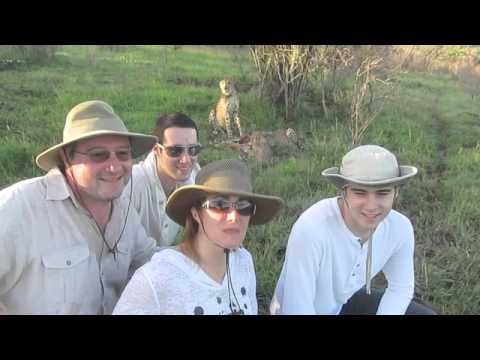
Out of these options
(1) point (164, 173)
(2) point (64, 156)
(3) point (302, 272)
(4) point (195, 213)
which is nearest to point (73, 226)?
(2) point (64, 156)

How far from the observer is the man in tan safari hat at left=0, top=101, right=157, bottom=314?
1.87 metres

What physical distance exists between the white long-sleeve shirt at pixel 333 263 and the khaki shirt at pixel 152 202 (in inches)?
35.7

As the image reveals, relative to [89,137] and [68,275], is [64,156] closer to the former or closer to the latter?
[89,137]

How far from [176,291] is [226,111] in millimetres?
4177

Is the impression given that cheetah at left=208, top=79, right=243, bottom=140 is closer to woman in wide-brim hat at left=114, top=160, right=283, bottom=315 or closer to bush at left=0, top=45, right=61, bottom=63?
bush at left=0, top=45, right=61, bottom=63

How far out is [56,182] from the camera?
1.99 meters

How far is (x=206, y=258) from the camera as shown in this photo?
1827 millimetres

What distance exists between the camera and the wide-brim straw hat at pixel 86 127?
1987 mm

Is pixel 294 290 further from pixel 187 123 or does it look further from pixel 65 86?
pixel 65 86

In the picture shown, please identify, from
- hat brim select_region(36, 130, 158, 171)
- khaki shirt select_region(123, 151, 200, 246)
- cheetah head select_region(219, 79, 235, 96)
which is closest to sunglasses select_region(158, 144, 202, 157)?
khaki shirt select_region(123, 151, 200, 246)

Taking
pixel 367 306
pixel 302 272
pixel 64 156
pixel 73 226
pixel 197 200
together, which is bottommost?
pixel 367 306

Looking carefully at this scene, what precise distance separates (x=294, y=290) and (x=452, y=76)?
514cm

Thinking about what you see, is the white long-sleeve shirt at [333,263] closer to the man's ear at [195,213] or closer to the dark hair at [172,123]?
the man's ear at [195,213]

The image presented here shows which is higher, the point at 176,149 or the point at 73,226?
the point at 176,149
